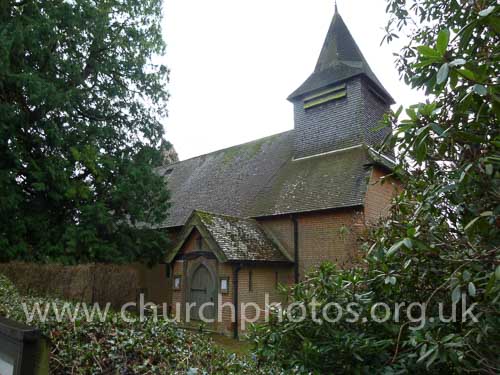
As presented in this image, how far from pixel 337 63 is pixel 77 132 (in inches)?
472

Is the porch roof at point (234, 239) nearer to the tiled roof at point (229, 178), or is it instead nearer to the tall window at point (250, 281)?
the tall window at point (250, 281)

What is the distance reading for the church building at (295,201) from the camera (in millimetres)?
14008

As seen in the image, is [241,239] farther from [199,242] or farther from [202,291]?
[202,291]

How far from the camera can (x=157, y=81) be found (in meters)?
16.4

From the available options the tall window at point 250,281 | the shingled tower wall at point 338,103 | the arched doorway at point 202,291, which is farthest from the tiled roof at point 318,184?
the arched doorway at point 202,291

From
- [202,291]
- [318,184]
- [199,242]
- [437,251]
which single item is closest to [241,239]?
[199,242]

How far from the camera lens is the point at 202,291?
47.8 ft

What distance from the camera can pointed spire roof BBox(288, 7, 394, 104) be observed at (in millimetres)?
17703

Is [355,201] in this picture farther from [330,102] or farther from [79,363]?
[79,363]

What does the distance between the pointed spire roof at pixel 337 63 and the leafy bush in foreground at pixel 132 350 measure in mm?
15253

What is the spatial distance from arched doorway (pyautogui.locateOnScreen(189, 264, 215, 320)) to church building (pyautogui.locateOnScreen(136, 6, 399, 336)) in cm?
4

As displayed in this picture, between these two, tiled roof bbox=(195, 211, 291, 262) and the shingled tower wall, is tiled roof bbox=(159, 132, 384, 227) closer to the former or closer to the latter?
the shingled tower wall

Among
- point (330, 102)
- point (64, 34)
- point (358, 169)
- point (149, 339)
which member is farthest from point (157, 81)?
point (149, 339)

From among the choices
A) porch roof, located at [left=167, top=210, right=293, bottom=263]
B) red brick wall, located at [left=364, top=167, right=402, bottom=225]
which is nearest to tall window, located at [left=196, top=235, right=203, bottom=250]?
porch roof, located at [left=167, top=210, right=293, bottom=263]
